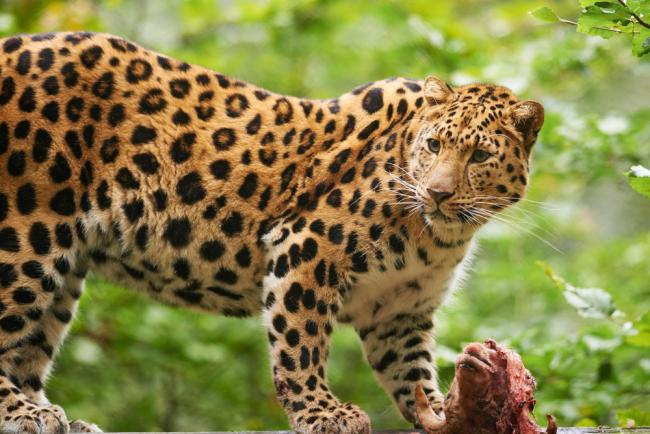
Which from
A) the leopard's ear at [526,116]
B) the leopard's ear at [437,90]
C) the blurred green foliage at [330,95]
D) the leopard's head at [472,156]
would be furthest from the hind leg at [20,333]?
the leopard's ear at [526,116]

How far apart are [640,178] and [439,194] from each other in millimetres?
1707

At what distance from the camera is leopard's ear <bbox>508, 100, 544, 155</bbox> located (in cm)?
709

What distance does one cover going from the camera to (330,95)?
15.0 m

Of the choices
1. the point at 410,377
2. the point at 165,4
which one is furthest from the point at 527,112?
the point at 165,4

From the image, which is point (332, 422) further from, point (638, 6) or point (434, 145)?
point (638, 6)

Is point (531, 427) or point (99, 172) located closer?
point (531, 427)

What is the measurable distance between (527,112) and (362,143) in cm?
126

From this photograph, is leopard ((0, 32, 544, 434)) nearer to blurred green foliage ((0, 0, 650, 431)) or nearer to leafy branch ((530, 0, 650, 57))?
leafy branch ((530, 0, 650, 57))

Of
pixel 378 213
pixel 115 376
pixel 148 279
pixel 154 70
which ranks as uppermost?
pixel 154 70

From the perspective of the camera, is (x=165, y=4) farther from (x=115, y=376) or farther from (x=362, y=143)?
(x=362, y=143)

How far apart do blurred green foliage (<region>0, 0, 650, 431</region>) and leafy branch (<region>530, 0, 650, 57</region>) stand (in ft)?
13.2

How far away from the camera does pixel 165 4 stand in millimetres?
13922

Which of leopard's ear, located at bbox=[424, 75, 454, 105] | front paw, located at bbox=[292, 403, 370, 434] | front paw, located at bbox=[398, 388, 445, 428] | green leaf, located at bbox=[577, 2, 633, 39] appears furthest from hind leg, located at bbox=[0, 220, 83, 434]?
green leaf, located at bbox=[577, 2, 633, 39]

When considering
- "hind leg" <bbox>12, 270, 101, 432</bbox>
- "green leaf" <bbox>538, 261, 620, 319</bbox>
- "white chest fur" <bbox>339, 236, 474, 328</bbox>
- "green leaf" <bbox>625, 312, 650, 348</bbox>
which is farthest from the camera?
"hind leg" <bbox>12, 270, 101, 432</bbox>
